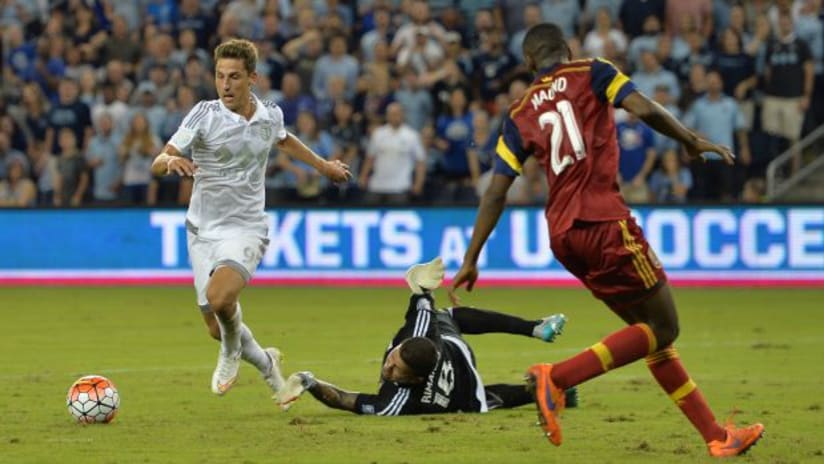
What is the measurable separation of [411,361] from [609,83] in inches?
94.9

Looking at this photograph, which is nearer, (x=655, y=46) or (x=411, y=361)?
(x=411, y=361)

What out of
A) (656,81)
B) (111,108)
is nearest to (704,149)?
(656,81)

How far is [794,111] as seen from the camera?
2247 cm

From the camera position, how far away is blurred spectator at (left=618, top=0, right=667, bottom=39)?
23562mm

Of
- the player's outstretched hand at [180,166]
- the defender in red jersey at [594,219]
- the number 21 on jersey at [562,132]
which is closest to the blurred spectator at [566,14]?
the player's outstretched hand at [180,166]

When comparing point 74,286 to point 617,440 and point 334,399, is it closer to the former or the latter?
point 334,399

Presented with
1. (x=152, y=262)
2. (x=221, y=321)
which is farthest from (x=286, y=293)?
(x=221, y=321)

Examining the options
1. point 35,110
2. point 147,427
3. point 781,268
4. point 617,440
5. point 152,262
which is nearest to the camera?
point 617,440

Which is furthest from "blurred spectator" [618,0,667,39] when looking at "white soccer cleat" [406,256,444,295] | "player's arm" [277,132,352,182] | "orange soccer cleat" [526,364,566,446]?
"orange soccer cleat" [526,364,566,446]

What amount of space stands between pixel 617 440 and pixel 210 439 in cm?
233

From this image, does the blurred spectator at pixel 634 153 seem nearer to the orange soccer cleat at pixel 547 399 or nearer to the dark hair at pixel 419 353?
the dark hair at pixel 419 353

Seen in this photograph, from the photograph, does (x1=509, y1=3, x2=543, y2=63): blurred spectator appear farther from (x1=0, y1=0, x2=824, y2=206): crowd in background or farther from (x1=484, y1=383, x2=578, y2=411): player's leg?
(x1=484, y1=383, x2=578, y2=411): player's leg

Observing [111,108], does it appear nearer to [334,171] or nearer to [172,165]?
[334,171]

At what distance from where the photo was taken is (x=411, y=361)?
394 inches
